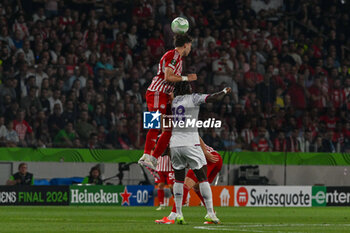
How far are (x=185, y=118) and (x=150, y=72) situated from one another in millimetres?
11735

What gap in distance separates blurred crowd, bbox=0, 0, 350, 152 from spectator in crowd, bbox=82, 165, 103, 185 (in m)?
0.63

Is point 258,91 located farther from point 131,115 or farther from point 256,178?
point 131,115

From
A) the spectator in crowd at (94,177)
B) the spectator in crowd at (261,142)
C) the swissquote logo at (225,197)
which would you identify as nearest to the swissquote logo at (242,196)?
the swissquote logo at (225,197)

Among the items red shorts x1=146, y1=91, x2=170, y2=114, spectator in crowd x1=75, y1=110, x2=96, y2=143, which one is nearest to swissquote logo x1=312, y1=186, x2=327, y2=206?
spectator in crowd x1=75, y1=110, x2=96, y2=143

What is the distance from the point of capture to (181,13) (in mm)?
27328

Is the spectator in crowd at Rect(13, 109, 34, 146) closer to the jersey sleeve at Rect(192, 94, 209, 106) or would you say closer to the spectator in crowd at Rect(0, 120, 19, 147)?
the spectator in crowd at Rect(0, 120, 19, 147)

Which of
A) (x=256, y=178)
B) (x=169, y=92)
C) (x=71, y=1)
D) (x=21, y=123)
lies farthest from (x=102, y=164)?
(x=169, y=92)

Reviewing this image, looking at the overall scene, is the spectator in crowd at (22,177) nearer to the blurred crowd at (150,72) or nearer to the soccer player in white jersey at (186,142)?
the blurred crowd at (150,72)

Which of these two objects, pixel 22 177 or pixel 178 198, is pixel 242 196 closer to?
pixel 22 177

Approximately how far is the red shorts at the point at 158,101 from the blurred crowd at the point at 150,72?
794 centimetres

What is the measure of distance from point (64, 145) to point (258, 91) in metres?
6.44

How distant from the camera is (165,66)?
12.6 metres

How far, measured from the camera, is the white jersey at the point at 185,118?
39.3 feet

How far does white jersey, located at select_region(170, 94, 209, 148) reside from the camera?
1197cm
